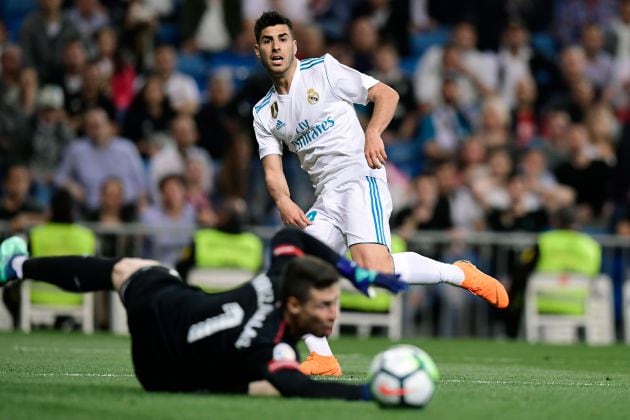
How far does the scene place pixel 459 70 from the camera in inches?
736

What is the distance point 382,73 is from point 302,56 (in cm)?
144

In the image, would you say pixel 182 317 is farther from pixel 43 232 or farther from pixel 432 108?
pixel 432 108

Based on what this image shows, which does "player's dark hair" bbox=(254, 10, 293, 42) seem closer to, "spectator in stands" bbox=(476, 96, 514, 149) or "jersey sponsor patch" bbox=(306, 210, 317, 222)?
"jersey sponsor patch" bbox=(306, 210, 317, 222)

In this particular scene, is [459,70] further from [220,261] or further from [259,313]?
[259,313]

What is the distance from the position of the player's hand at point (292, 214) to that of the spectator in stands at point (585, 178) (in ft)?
29.9

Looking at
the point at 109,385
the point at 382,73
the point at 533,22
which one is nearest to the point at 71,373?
the point at 109,385

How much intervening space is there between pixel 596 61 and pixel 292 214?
1161 centimetres

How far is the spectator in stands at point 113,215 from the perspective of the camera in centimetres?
1617

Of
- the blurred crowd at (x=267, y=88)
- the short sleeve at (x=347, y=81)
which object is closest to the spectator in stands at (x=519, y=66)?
the blurred crowd at (x=267, y=88)

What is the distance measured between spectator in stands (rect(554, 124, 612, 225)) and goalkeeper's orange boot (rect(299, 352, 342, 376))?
29.2 feet

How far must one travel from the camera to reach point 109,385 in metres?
7.99

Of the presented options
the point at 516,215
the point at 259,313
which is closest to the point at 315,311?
the point at 259,313

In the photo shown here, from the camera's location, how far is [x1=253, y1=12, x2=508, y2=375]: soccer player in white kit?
9.48 meters

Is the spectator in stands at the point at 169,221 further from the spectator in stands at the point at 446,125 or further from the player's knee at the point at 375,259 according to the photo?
the player's knee at the point at 375,259
